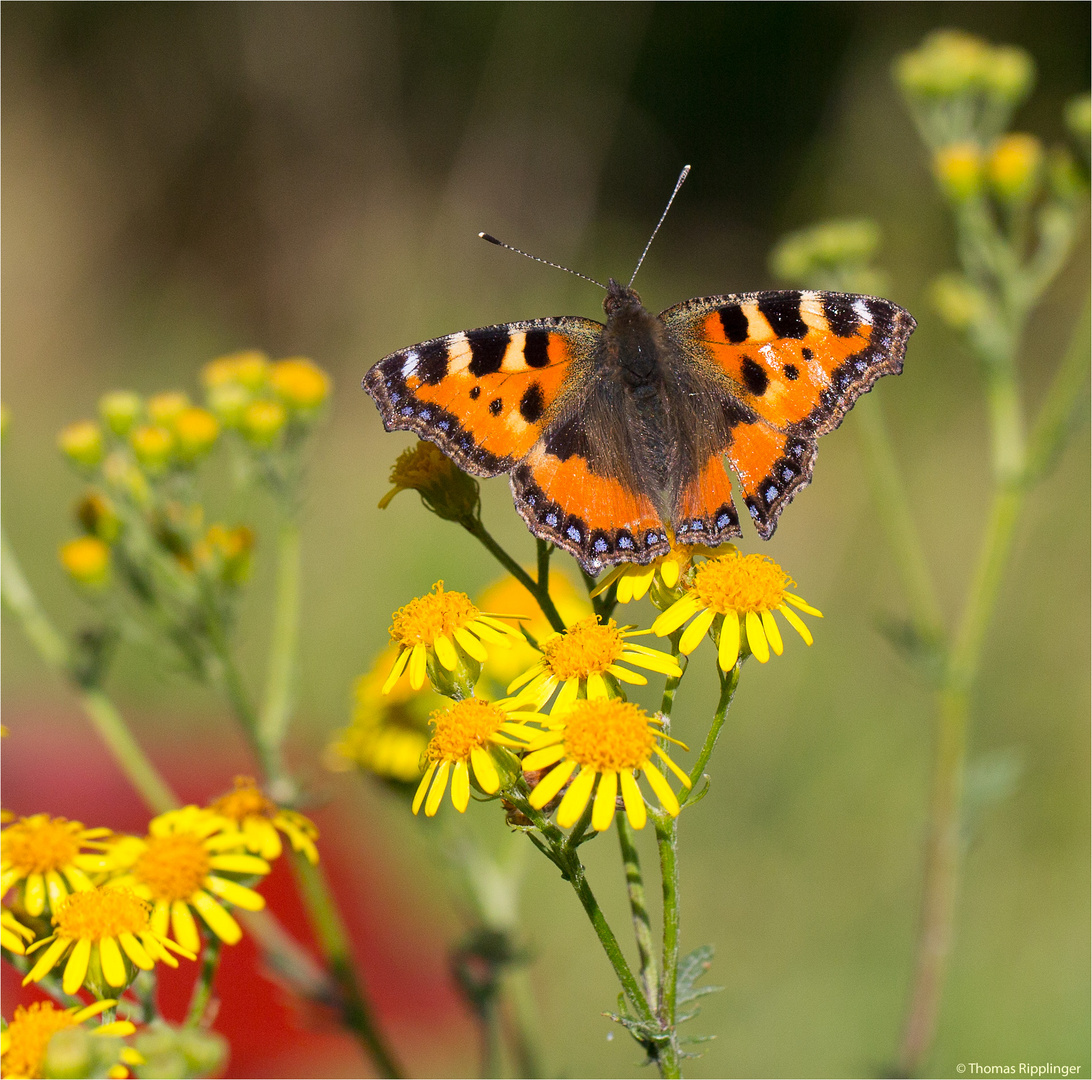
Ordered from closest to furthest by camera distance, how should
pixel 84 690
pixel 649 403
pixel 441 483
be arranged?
pixel 441 483 < pixel 649 403 < pixel 84 690

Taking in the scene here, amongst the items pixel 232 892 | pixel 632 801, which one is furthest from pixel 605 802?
pixel 232 892

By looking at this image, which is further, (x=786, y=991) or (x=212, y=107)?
(x=212, y=107)

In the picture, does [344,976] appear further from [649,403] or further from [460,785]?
[649,403]

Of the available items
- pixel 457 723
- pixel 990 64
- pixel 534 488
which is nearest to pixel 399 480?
pixel 534 488

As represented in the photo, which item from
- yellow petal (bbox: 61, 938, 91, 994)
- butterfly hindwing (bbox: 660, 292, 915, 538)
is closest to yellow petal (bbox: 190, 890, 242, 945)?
yellow petal (bbox: 61, 938, 91, 994)

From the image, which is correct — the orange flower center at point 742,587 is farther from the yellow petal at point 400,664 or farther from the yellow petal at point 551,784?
the yellow petal at point 400,664

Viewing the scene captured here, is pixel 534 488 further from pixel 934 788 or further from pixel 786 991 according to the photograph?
pixel 786 991
